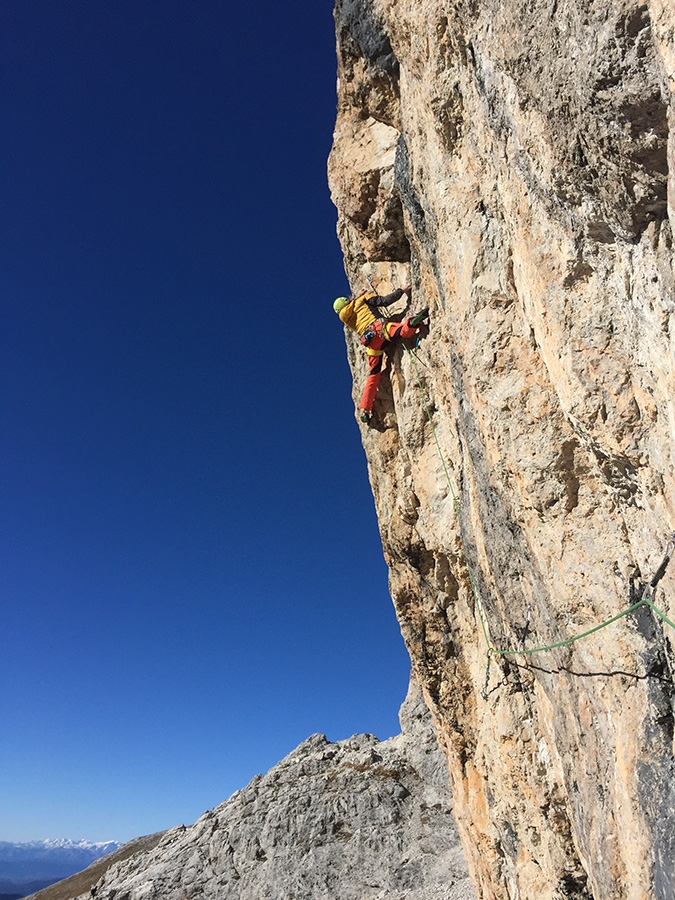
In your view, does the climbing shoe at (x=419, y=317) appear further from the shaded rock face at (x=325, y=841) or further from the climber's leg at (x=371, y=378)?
the shaded rock face at (x=325, y=841)

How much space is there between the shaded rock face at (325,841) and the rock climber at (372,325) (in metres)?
19.0

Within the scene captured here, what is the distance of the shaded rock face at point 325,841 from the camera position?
23281mm

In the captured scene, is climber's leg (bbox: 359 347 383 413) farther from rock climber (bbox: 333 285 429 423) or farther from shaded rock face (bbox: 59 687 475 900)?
shaded rock face (bbox: 59 687 475 900)

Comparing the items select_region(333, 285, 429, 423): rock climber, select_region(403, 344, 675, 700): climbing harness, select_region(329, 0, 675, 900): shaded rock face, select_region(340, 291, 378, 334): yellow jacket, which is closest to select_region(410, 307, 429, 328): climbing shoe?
select_region(333, 285, 429, 423): rock climber

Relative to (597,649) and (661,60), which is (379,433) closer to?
(597,649)

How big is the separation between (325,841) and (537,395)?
85.5ft

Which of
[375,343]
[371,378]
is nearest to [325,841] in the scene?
[371,378]

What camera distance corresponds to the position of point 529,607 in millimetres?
6984

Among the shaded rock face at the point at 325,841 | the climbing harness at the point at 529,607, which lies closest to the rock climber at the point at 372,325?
the climbing harness at the point at 529,607

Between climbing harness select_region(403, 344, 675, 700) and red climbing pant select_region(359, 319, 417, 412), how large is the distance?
1.03 feet

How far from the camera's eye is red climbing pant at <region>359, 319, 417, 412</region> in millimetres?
9586

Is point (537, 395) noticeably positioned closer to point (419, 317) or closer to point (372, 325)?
point (419, 317)

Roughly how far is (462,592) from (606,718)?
417 cm

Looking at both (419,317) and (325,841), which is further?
(325,841)
